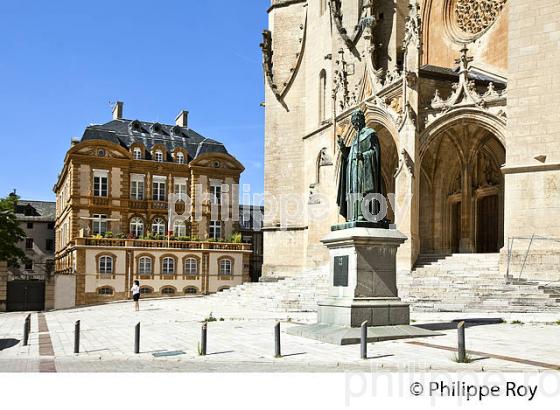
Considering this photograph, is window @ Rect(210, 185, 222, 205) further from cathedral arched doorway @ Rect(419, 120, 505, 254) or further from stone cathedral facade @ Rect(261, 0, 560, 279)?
cathedral arched doorway @ Rect(419, 120, 505, 254)

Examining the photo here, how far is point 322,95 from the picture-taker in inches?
1337

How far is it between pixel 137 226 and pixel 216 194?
22.6 feet

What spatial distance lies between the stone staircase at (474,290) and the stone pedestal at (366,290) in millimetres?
6144

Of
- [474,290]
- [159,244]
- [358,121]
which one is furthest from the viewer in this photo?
[159,244]

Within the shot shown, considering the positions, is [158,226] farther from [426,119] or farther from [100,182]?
[426,119]

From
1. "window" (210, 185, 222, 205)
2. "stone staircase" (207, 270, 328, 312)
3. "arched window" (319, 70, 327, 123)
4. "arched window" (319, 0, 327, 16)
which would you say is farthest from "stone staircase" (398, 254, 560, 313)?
"window" (210, 185, 222, 205)

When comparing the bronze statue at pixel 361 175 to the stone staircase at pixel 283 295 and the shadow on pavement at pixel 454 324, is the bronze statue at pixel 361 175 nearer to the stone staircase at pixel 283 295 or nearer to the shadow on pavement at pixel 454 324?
the shadow on pavement at pixel 454 324

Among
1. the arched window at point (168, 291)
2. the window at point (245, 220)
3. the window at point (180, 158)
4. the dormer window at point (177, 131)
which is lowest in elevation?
the arched window at point (168, 291)

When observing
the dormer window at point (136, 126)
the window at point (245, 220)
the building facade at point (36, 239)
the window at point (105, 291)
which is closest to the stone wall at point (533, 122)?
the window at point (105, 291)

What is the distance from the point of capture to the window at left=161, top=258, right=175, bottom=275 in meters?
44.5

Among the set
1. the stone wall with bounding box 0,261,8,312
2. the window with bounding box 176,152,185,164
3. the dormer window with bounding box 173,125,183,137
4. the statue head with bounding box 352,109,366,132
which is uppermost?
the dormer window with bounding box 173,125,183,137

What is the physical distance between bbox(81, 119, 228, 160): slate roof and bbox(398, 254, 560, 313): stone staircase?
3324 cm

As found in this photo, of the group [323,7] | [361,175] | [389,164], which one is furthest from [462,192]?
[361,175]

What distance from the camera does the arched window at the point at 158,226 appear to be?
50.0 meters
